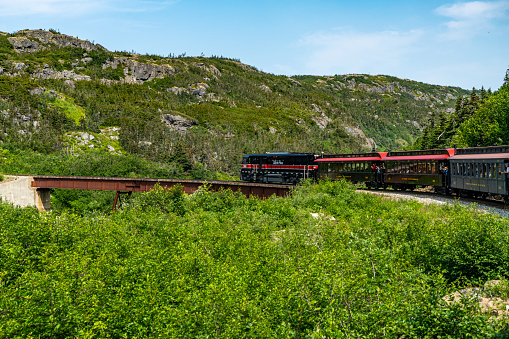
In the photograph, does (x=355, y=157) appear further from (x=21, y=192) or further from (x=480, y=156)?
(x=21, y=192)

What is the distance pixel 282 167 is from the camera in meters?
46.1

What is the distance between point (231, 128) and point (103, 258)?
185820 millimetres

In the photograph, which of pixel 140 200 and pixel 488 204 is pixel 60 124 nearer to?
pixel 140 200

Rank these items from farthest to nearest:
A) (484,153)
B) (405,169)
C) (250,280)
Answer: (405,169) → (484,153) → (250,280)

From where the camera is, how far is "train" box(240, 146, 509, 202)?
25489 mm

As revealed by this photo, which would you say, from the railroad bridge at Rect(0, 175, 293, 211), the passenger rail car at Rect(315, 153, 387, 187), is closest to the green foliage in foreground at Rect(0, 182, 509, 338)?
the passenger rail car at Rect(315, 153, 387, 187)

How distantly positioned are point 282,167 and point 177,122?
155479 mm

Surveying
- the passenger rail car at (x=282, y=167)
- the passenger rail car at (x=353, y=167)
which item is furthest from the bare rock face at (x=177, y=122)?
the passenger rail car at (x=353, y=167)

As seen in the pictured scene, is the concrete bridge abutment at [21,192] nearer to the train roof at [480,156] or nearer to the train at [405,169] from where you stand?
the train at [405,169]

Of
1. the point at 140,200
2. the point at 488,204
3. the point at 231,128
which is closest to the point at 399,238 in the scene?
the point at 488,204

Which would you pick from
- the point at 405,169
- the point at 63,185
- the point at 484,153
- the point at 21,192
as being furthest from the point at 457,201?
the point at 21,192

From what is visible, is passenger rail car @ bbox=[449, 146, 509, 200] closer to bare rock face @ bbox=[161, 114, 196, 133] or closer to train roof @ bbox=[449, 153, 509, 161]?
train roof @ bbox=[449, 153, 509, 161]

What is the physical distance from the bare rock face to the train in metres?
145

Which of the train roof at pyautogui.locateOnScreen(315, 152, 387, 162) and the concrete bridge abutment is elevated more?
the train roof at pyautogui.locateOnScreen(315, 152, 387, 162)
